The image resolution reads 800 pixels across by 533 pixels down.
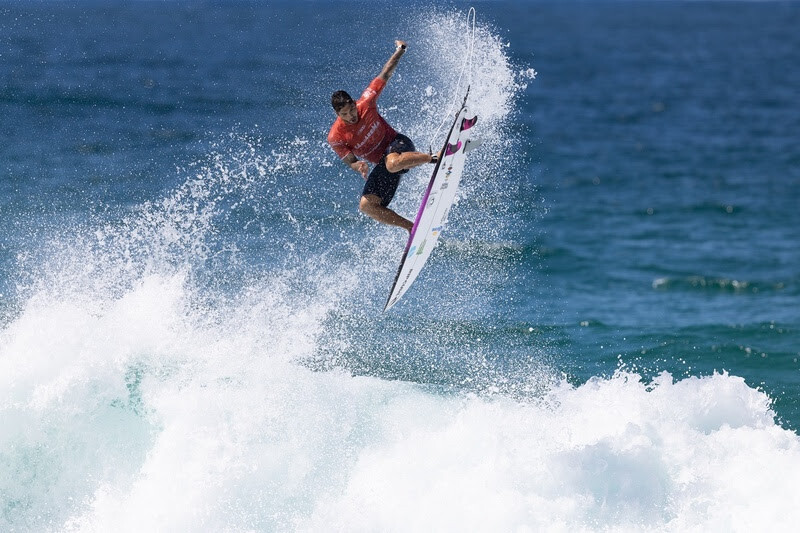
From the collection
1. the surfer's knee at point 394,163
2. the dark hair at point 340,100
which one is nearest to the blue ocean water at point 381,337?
the surfer's knee at point 394,163

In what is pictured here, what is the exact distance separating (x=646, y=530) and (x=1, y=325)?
8.82 m

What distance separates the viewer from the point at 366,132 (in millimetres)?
10492

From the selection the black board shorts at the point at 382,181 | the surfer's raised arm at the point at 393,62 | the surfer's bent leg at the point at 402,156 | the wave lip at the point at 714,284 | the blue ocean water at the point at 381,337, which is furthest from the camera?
the wave lip at the point at 714,284

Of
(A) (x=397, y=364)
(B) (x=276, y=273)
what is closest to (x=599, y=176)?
(B) (x=276, y=273)

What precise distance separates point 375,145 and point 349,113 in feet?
1.93

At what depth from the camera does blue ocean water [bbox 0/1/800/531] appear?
9930mm

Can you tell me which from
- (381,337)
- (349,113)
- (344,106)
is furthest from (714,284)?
(344,106)

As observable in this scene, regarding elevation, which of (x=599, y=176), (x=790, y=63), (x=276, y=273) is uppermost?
(x=276, y=273)

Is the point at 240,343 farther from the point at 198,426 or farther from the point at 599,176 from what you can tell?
the point at 599,176

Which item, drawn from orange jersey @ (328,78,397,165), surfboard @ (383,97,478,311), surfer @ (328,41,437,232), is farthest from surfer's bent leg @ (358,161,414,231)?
surfboard @ (383,97,478,311)

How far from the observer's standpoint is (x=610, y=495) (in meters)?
9.62

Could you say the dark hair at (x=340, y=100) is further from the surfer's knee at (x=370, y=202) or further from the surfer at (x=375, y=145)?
the surfer's knee at (x=370, y=202)

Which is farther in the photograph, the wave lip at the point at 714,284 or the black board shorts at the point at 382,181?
the wave lip at the point at 714,284

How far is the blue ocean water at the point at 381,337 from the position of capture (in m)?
9.93
